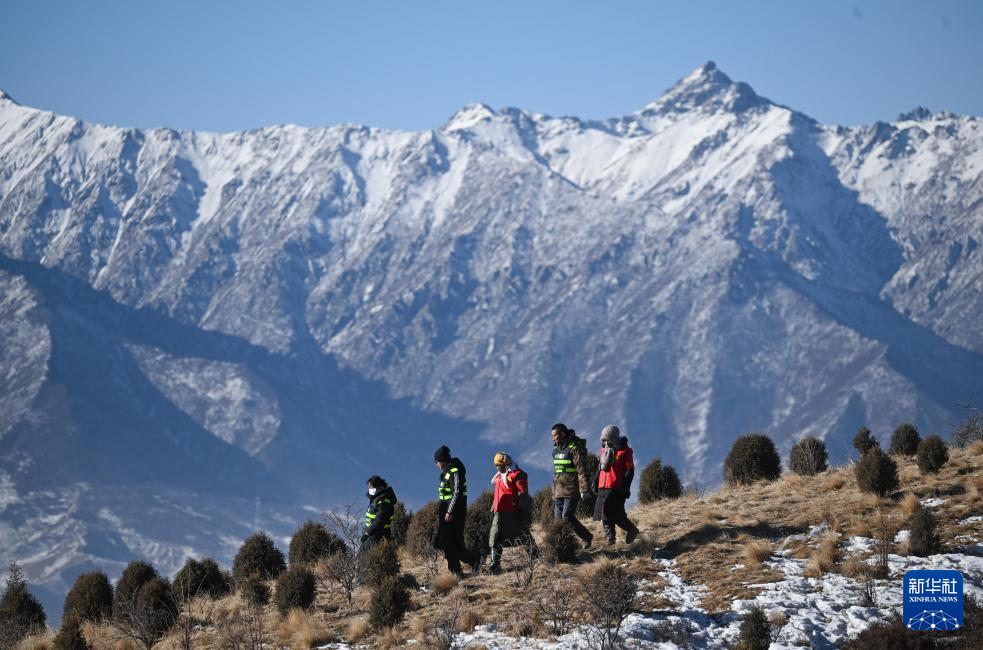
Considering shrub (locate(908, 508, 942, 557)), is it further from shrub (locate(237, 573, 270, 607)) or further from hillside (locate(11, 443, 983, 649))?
shrub (locate(237, 573, 270, 607))

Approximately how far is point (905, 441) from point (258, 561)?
60.0 feet

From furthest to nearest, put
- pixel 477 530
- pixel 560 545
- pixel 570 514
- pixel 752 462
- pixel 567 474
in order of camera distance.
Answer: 1. pixel 752 462
2. pixel 477 530
3. pixel 567 474
4. pixel 570 514
5. pixel 560 545

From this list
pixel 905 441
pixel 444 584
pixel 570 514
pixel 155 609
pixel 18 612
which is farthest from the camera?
pixel 905 441

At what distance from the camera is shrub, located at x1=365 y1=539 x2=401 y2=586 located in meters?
26.6

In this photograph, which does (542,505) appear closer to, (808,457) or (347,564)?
(808,457)

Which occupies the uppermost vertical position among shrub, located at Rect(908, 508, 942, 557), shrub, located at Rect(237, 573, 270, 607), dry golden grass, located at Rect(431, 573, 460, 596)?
shrub, located at Rect(908, 508, 942, 557)

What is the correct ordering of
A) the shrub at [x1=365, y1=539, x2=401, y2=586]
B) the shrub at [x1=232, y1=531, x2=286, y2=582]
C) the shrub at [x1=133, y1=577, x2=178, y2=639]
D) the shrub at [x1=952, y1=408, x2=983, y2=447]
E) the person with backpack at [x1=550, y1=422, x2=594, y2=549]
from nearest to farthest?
the shrub at [x1=133, y1=577, x2=178, y2=639] < the shrub at [x1=365, y1=539, x2=401, y2=586] < the person with backpack at [x1=550, y1=422, x2=594, y2=549] < the shrub at [x1=232, y1=531, x2=286, y2=582] < the shrub at [x1=952, y1=408, x2=983, y2=447]

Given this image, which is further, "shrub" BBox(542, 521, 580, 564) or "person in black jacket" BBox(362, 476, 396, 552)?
"person in black jacket" BBox(362, 476, 396, 552)

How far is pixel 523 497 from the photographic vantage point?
1065 inches

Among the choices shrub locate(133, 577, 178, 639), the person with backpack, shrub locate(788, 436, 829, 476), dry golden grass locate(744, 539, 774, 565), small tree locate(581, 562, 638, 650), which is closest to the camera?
small tree locate(581, 562, 638, 650)

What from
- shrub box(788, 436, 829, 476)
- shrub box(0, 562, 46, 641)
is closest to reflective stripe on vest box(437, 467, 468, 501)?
shrub box(0, 562, 46, 641)

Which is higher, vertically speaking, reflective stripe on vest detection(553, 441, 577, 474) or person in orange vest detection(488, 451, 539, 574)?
reflective stripe on vest detection(553, 441, 577, 474)

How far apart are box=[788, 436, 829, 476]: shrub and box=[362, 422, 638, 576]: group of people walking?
27.1ft

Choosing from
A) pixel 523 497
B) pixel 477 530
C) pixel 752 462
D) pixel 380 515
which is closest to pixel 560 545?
pixel 523 497
